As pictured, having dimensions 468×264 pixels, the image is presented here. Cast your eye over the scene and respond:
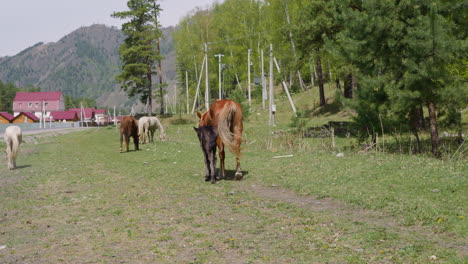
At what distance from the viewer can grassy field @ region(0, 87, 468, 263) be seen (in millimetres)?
5105

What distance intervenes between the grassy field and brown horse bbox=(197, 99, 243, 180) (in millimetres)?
947

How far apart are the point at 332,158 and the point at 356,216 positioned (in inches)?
276

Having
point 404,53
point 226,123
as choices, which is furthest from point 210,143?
point 404,53

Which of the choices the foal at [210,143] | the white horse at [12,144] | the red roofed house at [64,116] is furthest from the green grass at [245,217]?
the red roofed house at [64,116]

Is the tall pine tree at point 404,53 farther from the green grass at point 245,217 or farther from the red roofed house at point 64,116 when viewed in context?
the red roofed house at point 64,116

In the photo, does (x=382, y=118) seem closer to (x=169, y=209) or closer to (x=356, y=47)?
(x=356, y=47)

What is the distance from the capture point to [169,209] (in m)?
7.69

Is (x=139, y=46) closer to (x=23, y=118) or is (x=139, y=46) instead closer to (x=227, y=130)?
(x=227, y=130)

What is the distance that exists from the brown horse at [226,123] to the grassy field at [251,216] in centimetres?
95

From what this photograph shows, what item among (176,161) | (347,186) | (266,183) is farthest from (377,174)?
(176,161)

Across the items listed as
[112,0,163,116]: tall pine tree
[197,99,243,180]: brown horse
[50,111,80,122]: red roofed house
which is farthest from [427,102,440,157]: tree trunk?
[50,111,80,122]: red roofed house

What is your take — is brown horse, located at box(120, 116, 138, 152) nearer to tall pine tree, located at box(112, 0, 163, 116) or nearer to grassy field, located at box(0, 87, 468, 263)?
grassy field, located at box(0, 87, 468, 263)

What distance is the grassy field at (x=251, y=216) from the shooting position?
511 centimetres

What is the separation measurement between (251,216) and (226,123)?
4014mm
